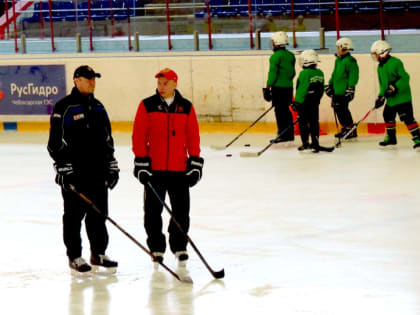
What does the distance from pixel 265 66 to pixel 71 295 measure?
345 inches

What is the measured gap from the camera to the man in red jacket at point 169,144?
6.39 metres

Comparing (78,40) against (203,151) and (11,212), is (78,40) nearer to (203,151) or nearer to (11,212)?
(203,151)

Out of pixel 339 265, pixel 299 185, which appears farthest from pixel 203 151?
pixel 339 265

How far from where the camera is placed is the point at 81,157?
6418 millimetres

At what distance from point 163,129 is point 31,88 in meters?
9.64

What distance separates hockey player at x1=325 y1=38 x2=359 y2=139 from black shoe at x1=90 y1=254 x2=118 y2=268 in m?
6.66

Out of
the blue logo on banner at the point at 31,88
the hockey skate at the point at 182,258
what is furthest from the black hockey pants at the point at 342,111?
the hockey skate at the point at 182,258

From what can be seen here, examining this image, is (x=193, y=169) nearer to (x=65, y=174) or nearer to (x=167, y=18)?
(x=65, y=174)

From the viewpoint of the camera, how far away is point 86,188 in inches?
253

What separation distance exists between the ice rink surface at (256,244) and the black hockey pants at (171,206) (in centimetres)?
21

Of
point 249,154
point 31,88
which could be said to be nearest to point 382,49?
point 249,154

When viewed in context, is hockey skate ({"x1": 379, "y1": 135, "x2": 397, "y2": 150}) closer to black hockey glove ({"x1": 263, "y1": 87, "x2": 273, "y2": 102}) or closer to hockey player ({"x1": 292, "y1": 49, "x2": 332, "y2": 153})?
hockey player ({"x1": 292, "y1": 49, "x2": 332, "y2": 153})

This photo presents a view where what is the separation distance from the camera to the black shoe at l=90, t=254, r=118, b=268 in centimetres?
654

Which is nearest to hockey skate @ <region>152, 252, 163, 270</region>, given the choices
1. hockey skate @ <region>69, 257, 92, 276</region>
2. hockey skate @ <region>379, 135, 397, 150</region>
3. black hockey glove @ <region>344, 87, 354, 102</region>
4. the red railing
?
hockey skate @ <region>69, 257, 92, 276</region>
